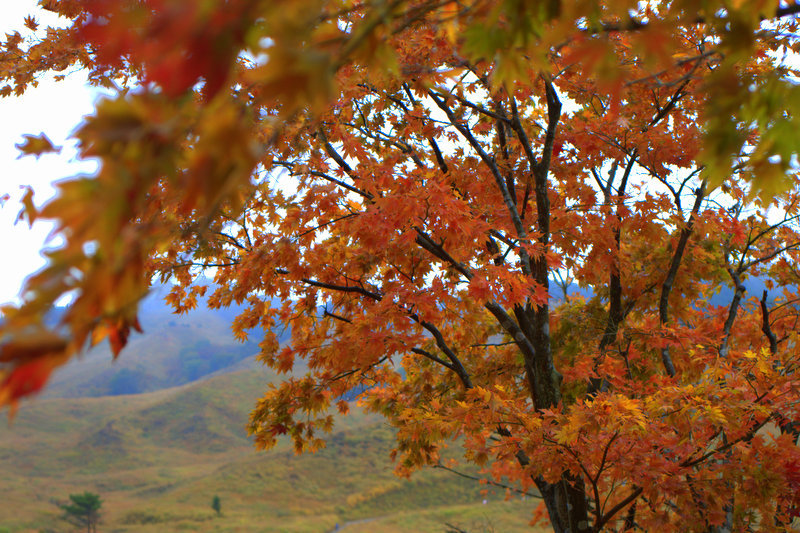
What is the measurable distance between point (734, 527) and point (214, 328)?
9684 centimetres

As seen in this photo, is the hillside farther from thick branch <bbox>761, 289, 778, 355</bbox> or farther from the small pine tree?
thick branch <bbox>761, 289, 778, 355</bbox>

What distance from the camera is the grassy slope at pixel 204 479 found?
20.2m

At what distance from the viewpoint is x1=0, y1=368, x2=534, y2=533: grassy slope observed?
20156mm

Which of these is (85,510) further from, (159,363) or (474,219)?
(159,363)

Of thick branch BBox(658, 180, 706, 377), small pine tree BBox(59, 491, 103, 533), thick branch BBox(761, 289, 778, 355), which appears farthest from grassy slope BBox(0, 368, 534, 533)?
thick branch BBox(761, 289, 778, 355)

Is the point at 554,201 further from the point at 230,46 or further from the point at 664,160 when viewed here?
the point at 230,46

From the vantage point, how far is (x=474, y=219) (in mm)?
3980

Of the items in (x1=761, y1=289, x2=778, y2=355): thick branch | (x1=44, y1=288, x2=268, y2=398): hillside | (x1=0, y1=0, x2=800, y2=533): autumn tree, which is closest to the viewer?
(x1=0, y1=0, x2=800, y2=533): autumn tree

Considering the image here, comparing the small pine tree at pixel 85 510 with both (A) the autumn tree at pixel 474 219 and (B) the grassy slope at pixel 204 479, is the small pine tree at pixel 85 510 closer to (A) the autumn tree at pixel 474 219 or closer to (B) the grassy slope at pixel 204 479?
(B) the grassy slope at pixel 204 479

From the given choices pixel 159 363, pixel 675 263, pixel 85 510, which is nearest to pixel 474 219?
pixel 675 263

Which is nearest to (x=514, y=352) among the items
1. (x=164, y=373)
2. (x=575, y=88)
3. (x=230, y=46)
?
(x=575, y=88)

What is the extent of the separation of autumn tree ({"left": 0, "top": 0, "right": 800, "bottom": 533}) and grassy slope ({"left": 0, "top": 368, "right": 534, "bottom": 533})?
12225 millimetres

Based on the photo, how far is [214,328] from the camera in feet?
303

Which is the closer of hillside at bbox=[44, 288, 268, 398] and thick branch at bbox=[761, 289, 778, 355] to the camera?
thick branch at bbox=[761, 289, 778, 355]
